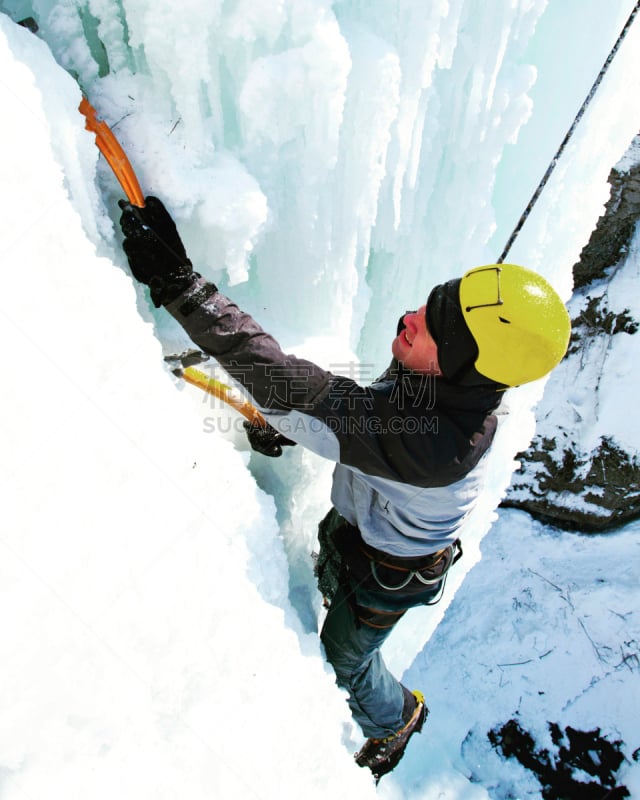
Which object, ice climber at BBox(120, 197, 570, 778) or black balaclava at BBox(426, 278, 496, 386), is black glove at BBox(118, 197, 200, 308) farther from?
black balaclava at BBox(426, 278, 496, 386)

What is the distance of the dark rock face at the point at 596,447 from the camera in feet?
24.4

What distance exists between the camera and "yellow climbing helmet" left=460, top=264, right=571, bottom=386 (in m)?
1.29

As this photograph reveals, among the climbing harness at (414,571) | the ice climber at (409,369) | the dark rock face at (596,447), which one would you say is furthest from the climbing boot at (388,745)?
the dark rock face at (596,447)

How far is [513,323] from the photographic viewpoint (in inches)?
50.4

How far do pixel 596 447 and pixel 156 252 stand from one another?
23.9 ft

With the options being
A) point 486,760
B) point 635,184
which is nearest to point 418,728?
point 486,760

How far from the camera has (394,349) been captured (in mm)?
1576

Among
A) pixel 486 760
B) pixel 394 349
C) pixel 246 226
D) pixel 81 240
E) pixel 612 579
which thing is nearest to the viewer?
pixel 81 240

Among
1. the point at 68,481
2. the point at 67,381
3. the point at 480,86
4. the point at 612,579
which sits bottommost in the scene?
the point at 612,579

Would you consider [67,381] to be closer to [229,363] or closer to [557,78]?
[229,363]

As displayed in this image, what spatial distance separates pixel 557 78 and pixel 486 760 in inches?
251

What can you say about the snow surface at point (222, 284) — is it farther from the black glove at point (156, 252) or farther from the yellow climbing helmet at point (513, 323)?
the yellow climbing helmet at point (513, 323)

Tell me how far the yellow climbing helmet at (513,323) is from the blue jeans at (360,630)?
1.04m

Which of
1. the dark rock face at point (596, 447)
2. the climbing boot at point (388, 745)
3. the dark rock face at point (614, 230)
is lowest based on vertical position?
the dark rock face at point (596, 447)
